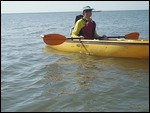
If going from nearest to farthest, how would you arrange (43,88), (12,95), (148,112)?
(148,112) → (12,95) → (43,88)

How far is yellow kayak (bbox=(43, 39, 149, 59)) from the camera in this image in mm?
8442

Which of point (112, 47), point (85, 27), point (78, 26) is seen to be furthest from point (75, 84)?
point (85, 27)

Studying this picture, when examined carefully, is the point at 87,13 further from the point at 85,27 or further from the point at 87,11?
the point at 85,27

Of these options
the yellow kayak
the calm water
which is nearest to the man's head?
the yellow kayak

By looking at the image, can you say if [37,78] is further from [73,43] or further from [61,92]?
[73,43]

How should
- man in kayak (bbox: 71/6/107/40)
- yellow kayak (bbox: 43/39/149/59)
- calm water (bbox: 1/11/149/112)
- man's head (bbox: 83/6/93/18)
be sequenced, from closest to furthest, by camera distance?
calm water (bbox: 1/11/149/112) < yellow kayak (bbox: 43/39/149/59) < man's head (bbox: 83/6/93/18) < man in kayak (bbox: 71/6/107/40)

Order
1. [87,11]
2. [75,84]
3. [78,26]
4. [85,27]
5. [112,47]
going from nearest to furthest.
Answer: [75,84], [112,47], [87,11], [78,26], [85,27]

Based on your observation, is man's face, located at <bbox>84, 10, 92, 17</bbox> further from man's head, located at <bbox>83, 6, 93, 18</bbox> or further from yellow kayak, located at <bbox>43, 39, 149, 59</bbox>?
yellow kayak, located at <bbox>43, 39, 149, 59</bbox>

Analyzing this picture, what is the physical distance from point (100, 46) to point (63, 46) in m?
1.82

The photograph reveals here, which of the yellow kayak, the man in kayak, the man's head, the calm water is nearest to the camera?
the calm water

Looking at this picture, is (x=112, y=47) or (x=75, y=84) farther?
(x=112, y=47)

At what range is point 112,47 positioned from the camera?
902cm

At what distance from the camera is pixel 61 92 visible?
19.7 feet

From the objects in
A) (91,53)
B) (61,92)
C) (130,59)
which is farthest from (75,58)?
(61,92)
